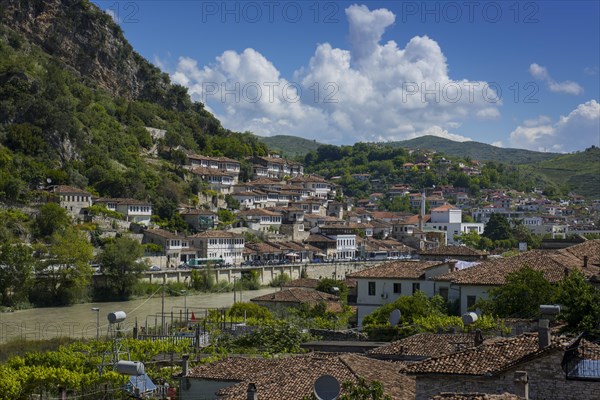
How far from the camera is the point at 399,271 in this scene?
3694cm

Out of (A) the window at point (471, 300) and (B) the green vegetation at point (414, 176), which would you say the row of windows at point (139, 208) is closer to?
(A) the window at point (471, 300)

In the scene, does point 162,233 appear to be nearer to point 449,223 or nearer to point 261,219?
point 261,219

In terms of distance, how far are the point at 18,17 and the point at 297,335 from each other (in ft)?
341

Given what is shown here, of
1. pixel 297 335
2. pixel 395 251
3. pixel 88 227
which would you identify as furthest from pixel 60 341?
pixel 395 251

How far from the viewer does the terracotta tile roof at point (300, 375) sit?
1465 cm

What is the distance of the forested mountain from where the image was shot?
83.6 metres

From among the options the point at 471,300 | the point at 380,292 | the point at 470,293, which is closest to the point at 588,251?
the point at 470,293

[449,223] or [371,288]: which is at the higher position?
[449,223]

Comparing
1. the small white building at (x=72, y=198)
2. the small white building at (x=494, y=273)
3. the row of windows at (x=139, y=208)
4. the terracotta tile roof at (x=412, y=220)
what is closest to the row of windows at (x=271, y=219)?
the row of windows at (x=139, y=208)

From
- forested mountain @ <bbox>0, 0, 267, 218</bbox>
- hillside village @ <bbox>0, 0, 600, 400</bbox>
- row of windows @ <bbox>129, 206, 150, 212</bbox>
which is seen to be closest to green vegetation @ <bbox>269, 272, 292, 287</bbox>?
hillside village @ <bbox>0, 0, 600, 400</bbox>

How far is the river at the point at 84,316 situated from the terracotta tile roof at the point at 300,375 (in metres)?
22.4

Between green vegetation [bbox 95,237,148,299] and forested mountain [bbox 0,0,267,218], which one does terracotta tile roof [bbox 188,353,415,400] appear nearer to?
green vegetation [bbox 95,237,148,299]

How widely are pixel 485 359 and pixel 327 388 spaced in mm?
2465

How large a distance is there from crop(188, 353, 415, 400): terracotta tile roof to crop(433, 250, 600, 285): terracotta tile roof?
1372 centimetres
